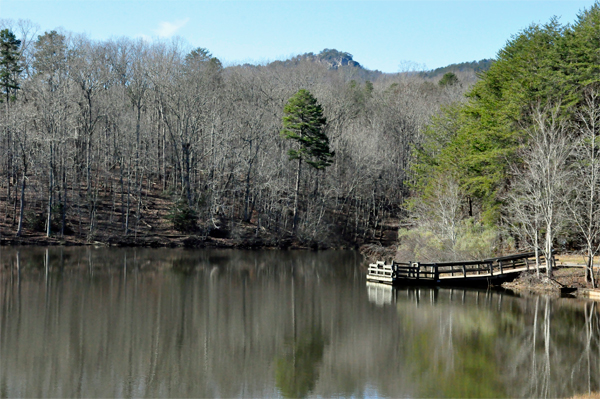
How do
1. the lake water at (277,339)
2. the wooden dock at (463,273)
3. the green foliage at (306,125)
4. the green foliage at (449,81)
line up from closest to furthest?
the lake water at (277,339), the wooden dock at (463,273), the green foliage at (306,125), the green foliage at (449,81)

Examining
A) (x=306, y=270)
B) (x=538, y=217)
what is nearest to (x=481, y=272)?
(x=538, y=217)

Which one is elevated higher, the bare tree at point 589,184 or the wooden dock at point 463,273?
the bare tree at point 589,184

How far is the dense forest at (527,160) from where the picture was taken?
28.0 metres

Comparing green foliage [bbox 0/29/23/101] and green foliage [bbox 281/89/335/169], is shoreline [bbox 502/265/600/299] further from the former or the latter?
green foliage [bbox 0/29/23/101]

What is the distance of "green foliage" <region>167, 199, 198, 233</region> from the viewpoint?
49344 millimetres

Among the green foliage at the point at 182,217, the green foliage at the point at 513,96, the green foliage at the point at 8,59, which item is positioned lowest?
the green foliage at the point at 182,217

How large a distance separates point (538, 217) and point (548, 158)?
9.47 ft

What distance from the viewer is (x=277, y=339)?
59.5 ft

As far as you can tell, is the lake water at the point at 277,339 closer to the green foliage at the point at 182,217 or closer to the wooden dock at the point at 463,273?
the wooden dock at the point at 463,273

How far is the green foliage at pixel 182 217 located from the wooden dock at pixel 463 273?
2311 centimetres

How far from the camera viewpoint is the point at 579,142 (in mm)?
28219

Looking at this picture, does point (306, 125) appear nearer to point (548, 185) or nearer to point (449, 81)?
point (548, 185)

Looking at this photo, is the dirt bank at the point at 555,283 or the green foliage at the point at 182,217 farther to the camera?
the green foliage at the point at 182,217

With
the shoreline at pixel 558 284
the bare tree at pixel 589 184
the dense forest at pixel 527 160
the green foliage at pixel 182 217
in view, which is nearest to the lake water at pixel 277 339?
the shoreline at pixel 558 284
